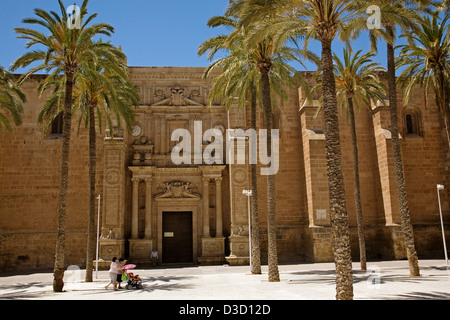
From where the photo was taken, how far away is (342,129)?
24.7 meters

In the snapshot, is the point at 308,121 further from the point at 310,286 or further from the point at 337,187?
the point at 337,187

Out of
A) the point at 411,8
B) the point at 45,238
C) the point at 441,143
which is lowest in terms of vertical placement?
the point at 45,238

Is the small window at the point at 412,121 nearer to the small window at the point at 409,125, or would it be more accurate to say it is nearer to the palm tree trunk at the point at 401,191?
the small window at the point at 409,125

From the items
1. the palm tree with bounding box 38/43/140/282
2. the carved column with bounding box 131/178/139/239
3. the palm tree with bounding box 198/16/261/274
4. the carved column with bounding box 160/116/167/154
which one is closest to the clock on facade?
the carved column with bounding box 160/116/167/154

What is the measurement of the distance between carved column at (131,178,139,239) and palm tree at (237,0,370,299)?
44.2 feet

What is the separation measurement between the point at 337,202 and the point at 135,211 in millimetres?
15498

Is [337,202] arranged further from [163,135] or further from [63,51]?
[163,135]

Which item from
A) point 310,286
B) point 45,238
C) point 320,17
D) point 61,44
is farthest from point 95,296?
point 45,238

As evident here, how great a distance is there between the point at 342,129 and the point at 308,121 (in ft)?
9.02

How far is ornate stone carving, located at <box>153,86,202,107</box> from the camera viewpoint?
2420cm

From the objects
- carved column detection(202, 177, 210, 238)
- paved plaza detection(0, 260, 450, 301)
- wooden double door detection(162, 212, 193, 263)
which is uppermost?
carved column detection(202, 177, 210, 238)

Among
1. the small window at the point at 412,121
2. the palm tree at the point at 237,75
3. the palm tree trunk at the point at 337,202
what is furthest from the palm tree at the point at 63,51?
the small window at the point at 412,121

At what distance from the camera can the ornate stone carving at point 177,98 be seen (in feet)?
79.4

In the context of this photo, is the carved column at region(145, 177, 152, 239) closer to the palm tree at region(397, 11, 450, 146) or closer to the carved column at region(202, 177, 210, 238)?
the carved column at region(202, 177, 210, 238)
